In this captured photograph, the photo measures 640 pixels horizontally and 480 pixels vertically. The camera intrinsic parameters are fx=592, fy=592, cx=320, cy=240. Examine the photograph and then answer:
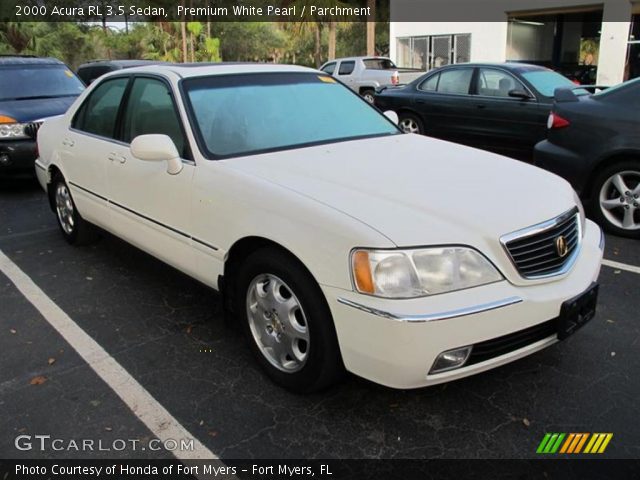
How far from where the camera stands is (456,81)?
358 inches

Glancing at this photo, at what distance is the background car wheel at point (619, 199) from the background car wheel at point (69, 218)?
14.7 ft

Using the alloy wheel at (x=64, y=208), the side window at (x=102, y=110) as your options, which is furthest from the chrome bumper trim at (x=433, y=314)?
the alloy wheel at (x=64, y=208)

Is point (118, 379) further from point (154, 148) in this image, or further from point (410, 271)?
point (410, 271)

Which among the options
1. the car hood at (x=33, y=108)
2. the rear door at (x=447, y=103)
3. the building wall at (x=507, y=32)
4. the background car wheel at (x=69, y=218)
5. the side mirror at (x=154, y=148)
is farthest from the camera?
the building wall at (x=507, y=32)

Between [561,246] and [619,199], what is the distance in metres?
2.96

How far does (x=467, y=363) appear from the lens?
8.34 feet

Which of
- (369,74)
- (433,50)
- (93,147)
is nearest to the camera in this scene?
(93,147)

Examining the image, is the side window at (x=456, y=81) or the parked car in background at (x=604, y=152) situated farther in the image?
the side window at (x=456, y=81)

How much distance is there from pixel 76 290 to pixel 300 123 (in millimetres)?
2118

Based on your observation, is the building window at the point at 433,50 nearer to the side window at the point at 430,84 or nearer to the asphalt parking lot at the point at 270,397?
the side window at the point at 430,84

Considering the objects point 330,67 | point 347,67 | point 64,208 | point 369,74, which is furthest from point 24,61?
point 330,67

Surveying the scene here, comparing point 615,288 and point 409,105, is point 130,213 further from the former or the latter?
A: point 409,105

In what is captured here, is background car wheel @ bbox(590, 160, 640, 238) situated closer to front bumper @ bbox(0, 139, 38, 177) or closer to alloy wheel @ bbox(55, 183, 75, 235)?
alloy wheel @ bbox(55, 183, 75, 235)

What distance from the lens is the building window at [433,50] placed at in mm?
21703
